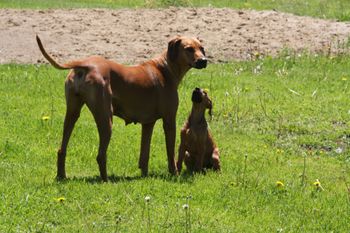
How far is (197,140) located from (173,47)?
107 centimetres

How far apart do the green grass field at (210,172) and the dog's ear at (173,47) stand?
1.31 m

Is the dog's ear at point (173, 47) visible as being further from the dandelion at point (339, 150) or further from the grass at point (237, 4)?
the grass at point (237, 4)

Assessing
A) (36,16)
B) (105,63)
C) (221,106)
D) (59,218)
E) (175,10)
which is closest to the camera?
(59,218)

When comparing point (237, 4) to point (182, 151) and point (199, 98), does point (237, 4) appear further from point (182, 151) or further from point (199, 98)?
point (182, 151)

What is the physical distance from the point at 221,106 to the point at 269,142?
1.67 m

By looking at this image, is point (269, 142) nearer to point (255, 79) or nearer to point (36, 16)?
point (255, 79)

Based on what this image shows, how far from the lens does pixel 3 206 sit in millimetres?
8125

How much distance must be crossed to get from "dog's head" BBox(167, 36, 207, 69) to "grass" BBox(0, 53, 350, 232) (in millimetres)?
1240

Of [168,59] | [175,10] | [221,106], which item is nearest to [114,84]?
[168,59]

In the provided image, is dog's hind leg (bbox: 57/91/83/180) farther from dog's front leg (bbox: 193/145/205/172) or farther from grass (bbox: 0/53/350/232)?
dog's front leg (bbox: 193/145/205/172)

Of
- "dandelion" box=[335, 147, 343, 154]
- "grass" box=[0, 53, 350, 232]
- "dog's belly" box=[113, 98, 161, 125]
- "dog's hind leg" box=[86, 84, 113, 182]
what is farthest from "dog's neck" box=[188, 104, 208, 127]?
"dandelion" box=[335, 147, 343, 154]

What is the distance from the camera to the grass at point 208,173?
8.12 meters

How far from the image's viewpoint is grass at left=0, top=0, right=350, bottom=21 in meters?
21.2

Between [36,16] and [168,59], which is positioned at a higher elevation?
[168,59]
